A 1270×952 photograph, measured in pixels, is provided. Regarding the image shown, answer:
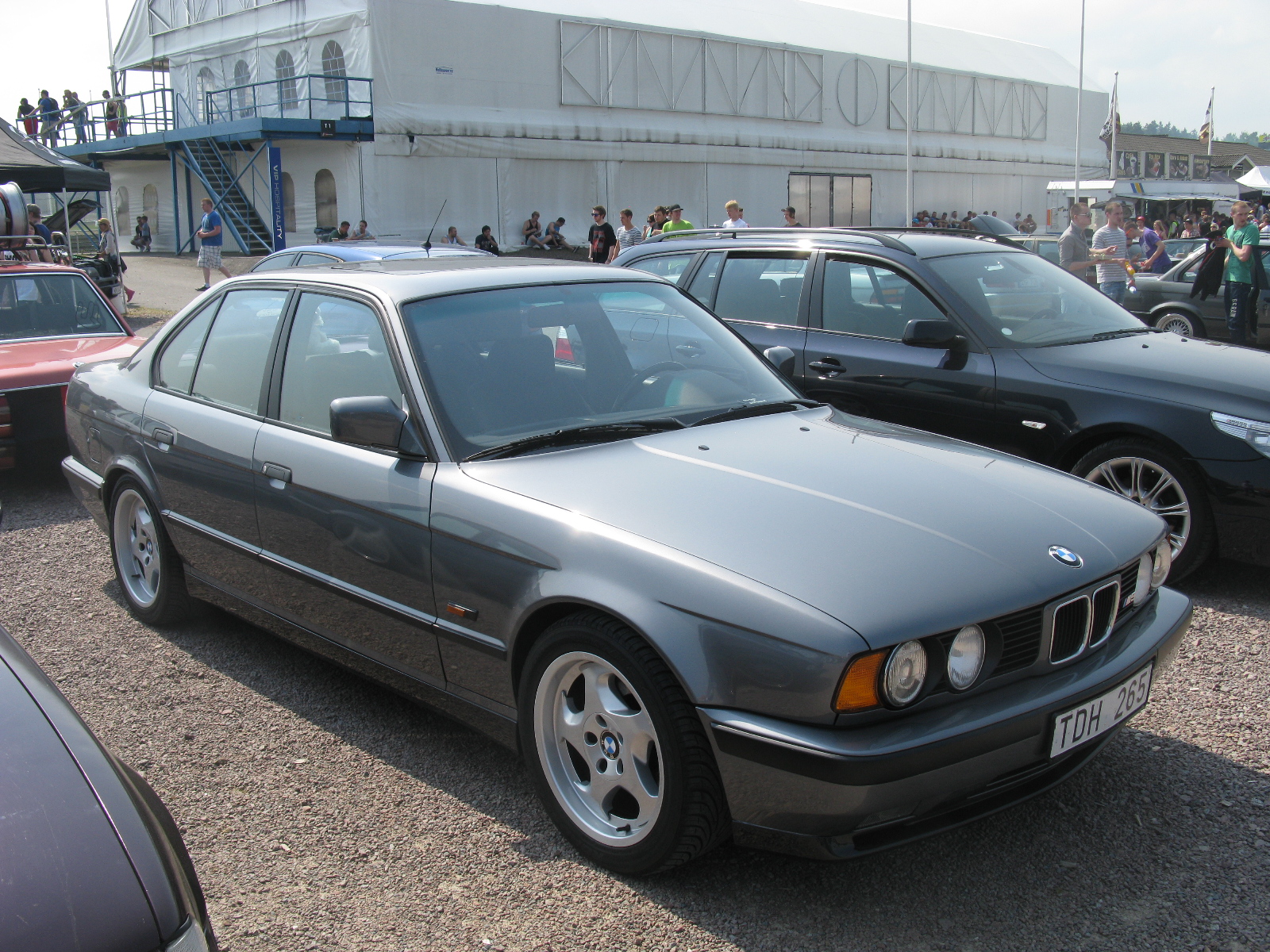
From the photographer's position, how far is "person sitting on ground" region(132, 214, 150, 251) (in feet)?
111

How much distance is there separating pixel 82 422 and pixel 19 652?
3.03 metres

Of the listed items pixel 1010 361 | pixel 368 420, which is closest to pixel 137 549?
pixel 368 420

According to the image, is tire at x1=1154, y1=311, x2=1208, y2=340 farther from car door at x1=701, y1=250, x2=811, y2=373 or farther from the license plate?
the license plate

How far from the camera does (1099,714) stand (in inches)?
106

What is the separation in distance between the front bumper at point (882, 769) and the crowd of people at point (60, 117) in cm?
3540

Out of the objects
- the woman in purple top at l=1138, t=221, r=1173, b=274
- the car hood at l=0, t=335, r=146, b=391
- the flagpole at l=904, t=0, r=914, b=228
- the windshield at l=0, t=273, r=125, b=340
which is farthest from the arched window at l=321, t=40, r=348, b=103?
the car hood at l=0, t=335, r=146, b=391

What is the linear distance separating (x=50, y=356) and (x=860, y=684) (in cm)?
667

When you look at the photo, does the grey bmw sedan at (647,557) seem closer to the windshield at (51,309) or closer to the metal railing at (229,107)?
the windshield at (51,309)

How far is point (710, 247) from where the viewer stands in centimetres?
674

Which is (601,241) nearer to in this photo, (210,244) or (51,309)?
(210,244)

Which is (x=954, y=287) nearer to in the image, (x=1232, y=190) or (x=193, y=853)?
(x=193, y=853)

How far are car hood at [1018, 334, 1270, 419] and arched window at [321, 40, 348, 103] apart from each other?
25.7 metres

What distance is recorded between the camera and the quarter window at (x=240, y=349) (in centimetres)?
395

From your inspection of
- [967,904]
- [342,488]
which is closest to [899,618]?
[967,904]
